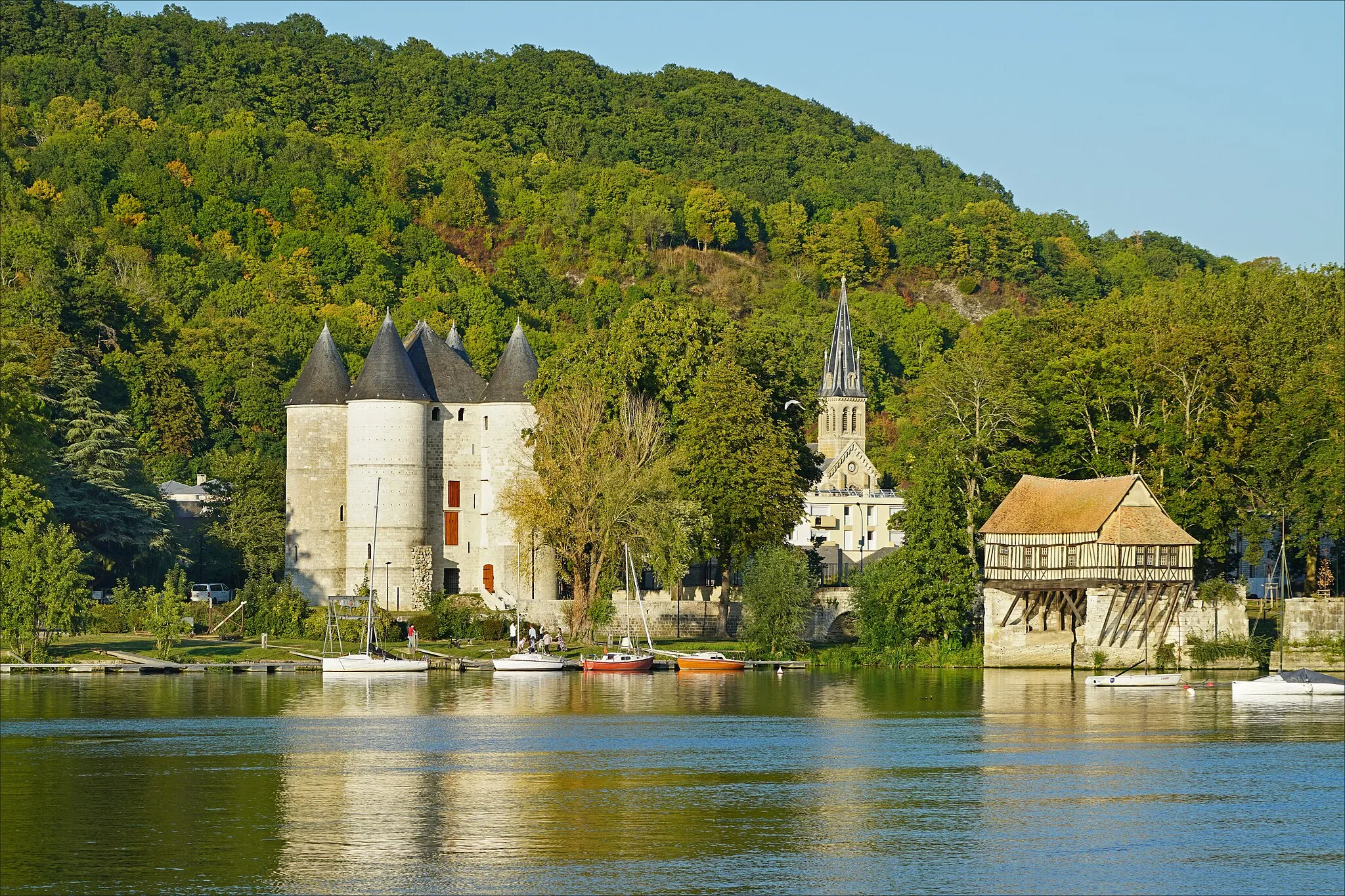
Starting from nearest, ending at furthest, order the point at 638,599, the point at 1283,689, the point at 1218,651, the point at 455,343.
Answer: the point at 1283,689, the point at 1218,651, the point at 638,599, the point at 455,343

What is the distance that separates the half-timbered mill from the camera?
204 ft

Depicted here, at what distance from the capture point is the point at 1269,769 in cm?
4156

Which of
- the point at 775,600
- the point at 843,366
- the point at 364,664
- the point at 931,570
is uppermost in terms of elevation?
the point at 843,366

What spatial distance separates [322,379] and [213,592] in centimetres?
1154

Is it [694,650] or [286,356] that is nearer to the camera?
[694,650]

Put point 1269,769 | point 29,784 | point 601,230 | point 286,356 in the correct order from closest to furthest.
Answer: point 29,784 < point 1269,769 < point 286,356 < point 601,230

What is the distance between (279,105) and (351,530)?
12488cm

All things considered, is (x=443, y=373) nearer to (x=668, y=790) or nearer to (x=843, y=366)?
(x=668, y=790)

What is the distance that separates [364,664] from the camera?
64625 mm

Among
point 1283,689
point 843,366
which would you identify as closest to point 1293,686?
point 1283,689

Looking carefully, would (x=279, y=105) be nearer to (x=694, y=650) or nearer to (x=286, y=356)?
(x=286, y=356)

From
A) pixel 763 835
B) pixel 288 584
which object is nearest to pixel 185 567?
pixel 288 584

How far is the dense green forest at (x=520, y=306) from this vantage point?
67750 millimetres

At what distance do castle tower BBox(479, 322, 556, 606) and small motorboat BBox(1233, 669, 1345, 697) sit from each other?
28659 mm
